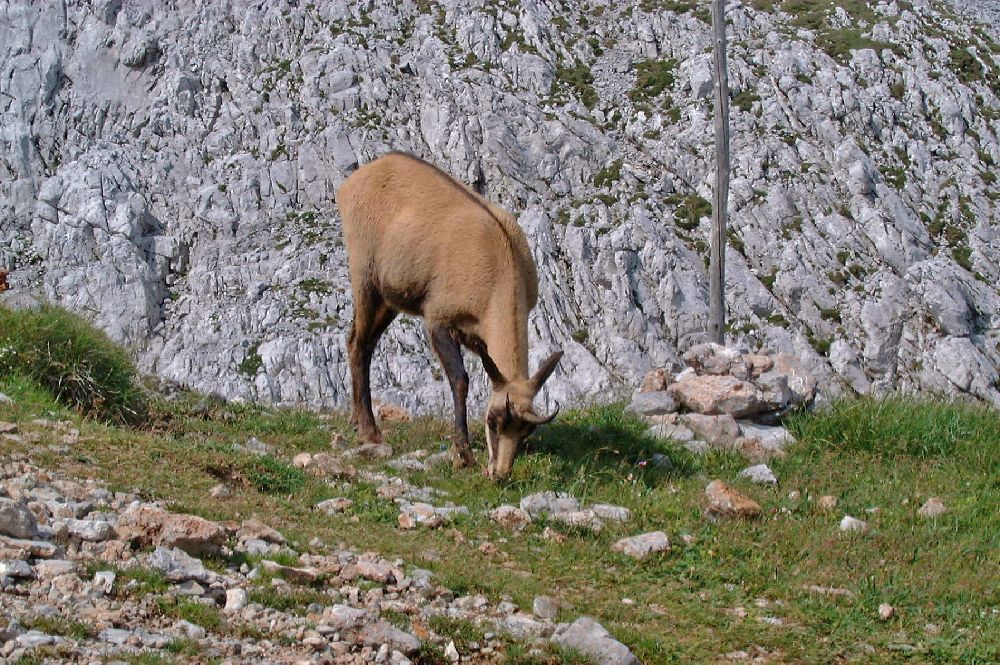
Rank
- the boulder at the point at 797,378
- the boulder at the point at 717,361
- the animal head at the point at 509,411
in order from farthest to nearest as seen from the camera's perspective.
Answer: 1. the boulder at the point at 717,361
2. the boulder at the point at 797,378
3. the animal head at the point at 509,411

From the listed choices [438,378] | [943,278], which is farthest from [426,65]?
[943,278]

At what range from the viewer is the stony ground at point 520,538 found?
462 cm

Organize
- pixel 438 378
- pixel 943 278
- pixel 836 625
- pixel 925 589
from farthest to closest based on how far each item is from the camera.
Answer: pixel 943 278 → pixel 438 378 → pixel 925 589 → pixel 836 625

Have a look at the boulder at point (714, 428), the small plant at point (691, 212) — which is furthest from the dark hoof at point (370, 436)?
the small plant at point (691, 212)

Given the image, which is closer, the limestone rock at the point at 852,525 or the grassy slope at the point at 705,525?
the grassy slope at the point at 705,525

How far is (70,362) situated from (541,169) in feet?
97.6

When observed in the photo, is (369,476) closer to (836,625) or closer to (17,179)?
(836,625)

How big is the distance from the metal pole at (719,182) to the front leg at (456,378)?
404 inches

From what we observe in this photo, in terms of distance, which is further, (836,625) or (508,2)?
(508,2)

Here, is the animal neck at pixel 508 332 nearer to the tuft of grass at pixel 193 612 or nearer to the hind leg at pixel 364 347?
the hind leg at pixel 364 347

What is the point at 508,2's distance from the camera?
4275 centimetres

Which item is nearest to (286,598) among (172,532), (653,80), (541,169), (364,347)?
(172,532)

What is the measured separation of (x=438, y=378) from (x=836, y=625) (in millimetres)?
25199

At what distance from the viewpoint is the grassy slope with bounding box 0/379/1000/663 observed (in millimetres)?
5750
